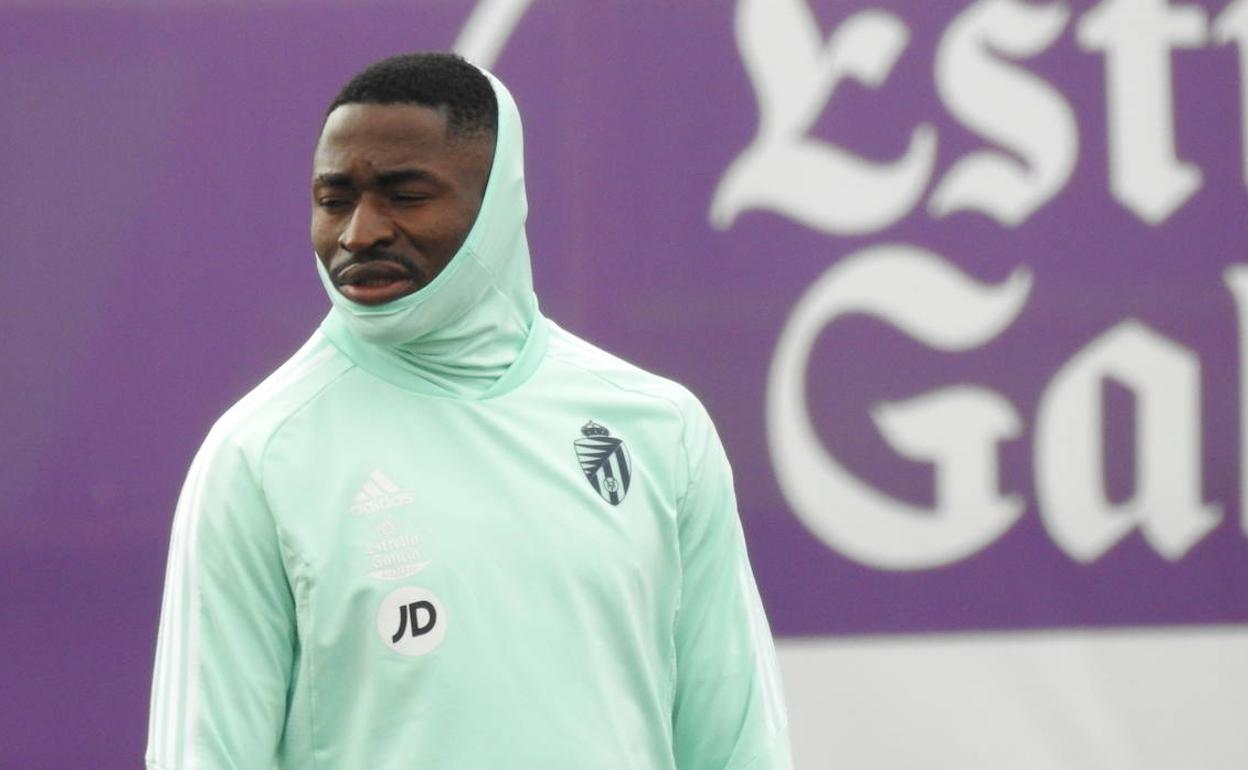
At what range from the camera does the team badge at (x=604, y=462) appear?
62.1 inches

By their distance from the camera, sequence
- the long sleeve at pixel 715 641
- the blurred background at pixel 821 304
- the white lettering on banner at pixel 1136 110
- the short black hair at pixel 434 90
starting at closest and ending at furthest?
the short black hair at pixel 434 90 → the long sleeve at pixel 715 641 → the blurred background at pixel 821 304 → the white lettering on banner at pixel 1136 110

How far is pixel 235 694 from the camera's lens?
56.8 inches

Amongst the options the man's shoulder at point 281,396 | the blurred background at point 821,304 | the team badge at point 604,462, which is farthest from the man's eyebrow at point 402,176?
the blurred background at point 821,304

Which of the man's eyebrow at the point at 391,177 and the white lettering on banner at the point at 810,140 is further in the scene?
the white lettering on banner at the point at 810,140

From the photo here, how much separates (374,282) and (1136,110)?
167cm

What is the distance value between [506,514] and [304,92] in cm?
140

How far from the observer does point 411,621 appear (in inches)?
57.1

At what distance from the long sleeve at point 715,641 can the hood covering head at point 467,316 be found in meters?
0.19

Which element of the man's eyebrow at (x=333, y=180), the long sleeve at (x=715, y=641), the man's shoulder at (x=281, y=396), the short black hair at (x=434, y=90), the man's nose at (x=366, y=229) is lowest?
the long sleeve at (x=715, y=641)

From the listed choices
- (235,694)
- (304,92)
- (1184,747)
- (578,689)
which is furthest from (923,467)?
(235,694)

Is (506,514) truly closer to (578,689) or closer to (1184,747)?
(578,689)

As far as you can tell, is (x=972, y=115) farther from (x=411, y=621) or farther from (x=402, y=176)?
(x=411, y=621)

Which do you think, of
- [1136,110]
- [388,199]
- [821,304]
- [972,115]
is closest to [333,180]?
[388,199]

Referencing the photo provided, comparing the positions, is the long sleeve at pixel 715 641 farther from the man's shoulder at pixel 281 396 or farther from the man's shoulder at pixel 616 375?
the man's shoulder at pixel 281 396
